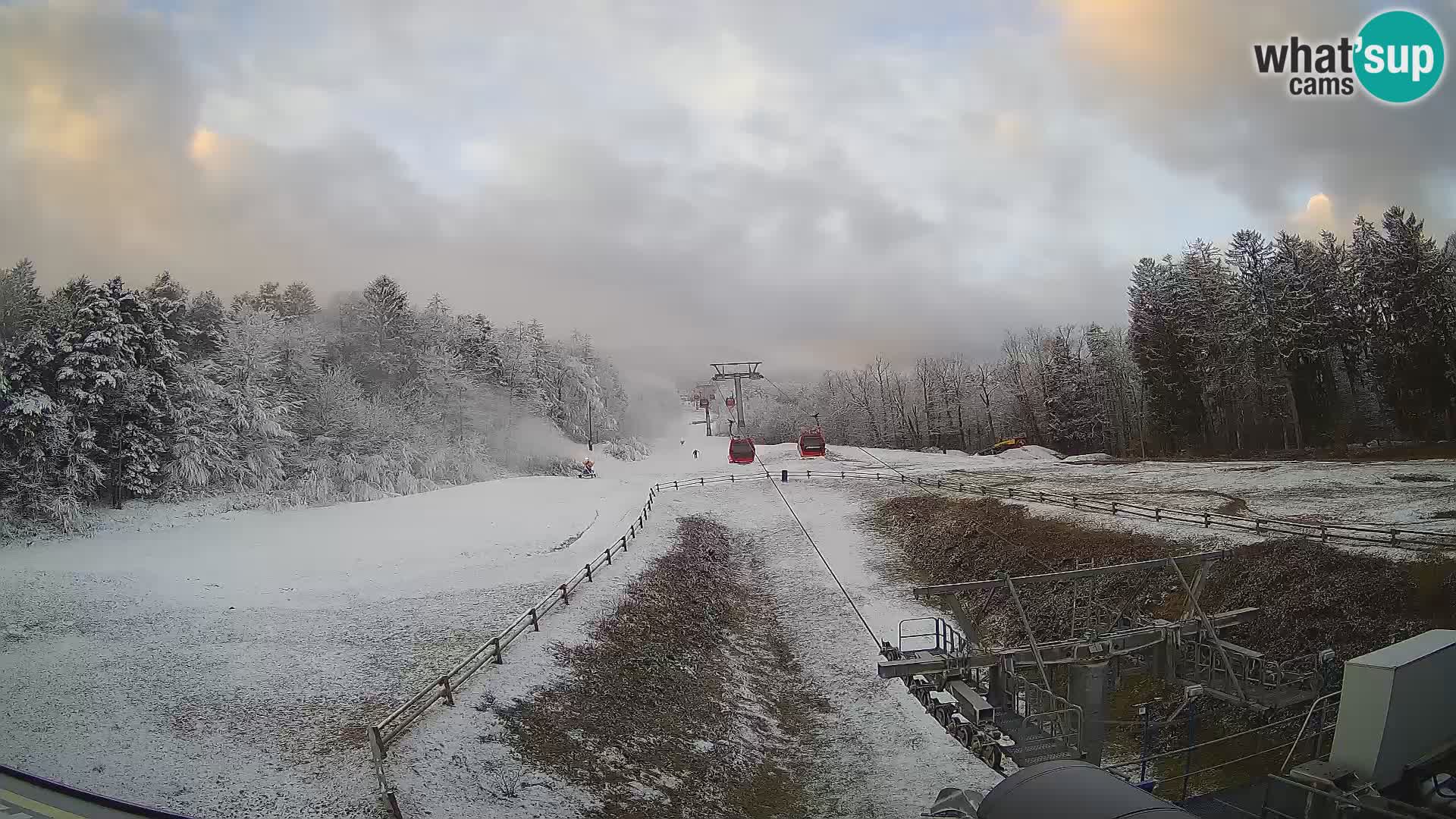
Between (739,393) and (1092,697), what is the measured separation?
35321mm

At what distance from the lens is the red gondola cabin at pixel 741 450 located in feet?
177

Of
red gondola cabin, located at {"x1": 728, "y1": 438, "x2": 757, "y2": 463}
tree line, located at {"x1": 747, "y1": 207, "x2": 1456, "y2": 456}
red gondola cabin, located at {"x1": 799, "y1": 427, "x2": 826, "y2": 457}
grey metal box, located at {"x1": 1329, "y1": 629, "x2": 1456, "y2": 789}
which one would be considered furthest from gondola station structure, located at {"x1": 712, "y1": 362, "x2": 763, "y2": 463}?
grey metal box, located at {"x1": 1329, "y1": 629, "x2": 1456, "y2": 789}

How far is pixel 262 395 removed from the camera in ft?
136

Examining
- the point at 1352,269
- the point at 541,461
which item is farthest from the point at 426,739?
the point at 1352,269

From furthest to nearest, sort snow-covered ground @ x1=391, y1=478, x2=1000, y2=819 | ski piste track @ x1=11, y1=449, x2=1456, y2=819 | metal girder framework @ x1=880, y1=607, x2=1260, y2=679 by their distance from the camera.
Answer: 1. metal girder framework @ x1=880, y1=607, x2=1260, y2=679
2. snow-covered ground @ x1=391, y1=478, x2=1000, y2=819
3. ski piste track @ x1=11, y1=449, x2=1456, y2=819

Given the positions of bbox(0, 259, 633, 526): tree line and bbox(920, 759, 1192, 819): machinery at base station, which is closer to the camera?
bbox(920, 759, 1192, 819): machinery at base station

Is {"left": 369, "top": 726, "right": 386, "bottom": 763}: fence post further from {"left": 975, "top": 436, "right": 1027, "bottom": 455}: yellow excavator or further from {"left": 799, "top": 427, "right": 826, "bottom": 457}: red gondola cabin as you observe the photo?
{"left": 975, "top": 436, "right": 1027, "bottom": 455}: yellow excavator

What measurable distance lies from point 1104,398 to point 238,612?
77.6 meters

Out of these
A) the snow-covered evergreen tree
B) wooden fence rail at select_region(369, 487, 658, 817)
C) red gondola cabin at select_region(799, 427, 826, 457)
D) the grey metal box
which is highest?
the snow-covered evergreen tree

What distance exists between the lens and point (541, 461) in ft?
214

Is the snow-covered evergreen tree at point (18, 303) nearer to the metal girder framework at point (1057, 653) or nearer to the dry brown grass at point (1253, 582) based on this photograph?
the metal girder framework at point (1057, 653)

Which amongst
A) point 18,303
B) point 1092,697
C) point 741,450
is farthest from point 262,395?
point 1092,697

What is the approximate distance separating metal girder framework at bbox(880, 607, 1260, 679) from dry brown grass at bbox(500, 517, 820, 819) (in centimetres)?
508

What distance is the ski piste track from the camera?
32.1 ft
